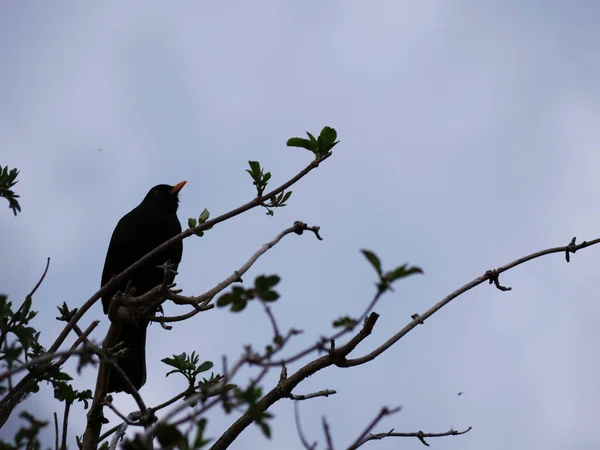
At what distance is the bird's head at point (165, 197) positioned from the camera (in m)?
6.30

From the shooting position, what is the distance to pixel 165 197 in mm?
6375

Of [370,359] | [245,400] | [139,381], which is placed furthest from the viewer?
[139,381]

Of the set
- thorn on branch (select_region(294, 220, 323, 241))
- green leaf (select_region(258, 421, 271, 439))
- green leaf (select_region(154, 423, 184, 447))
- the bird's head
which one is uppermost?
the bird's head

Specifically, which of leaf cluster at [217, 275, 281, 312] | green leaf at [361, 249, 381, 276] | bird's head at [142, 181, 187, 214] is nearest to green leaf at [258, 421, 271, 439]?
leaf cluster at [217, 275, 281, 312]

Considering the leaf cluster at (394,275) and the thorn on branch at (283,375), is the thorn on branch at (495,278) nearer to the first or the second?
the thorn on branch at (283,375)

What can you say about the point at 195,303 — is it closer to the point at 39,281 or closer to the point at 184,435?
the point at 39,281

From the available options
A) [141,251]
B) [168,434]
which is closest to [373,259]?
[168,434]

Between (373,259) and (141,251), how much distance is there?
4081 millimetres

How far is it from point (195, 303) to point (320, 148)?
91 cm

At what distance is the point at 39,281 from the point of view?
3.15 metres

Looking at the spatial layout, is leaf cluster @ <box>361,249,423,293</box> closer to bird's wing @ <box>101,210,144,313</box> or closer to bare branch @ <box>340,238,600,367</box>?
bare branch @ <box>340,238,600,367</box>

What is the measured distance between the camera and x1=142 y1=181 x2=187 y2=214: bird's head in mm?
6301

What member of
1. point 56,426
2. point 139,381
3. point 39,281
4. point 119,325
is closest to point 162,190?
point 139,381

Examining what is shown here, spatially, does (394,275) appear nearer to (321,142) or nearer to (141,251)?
(321,142)
